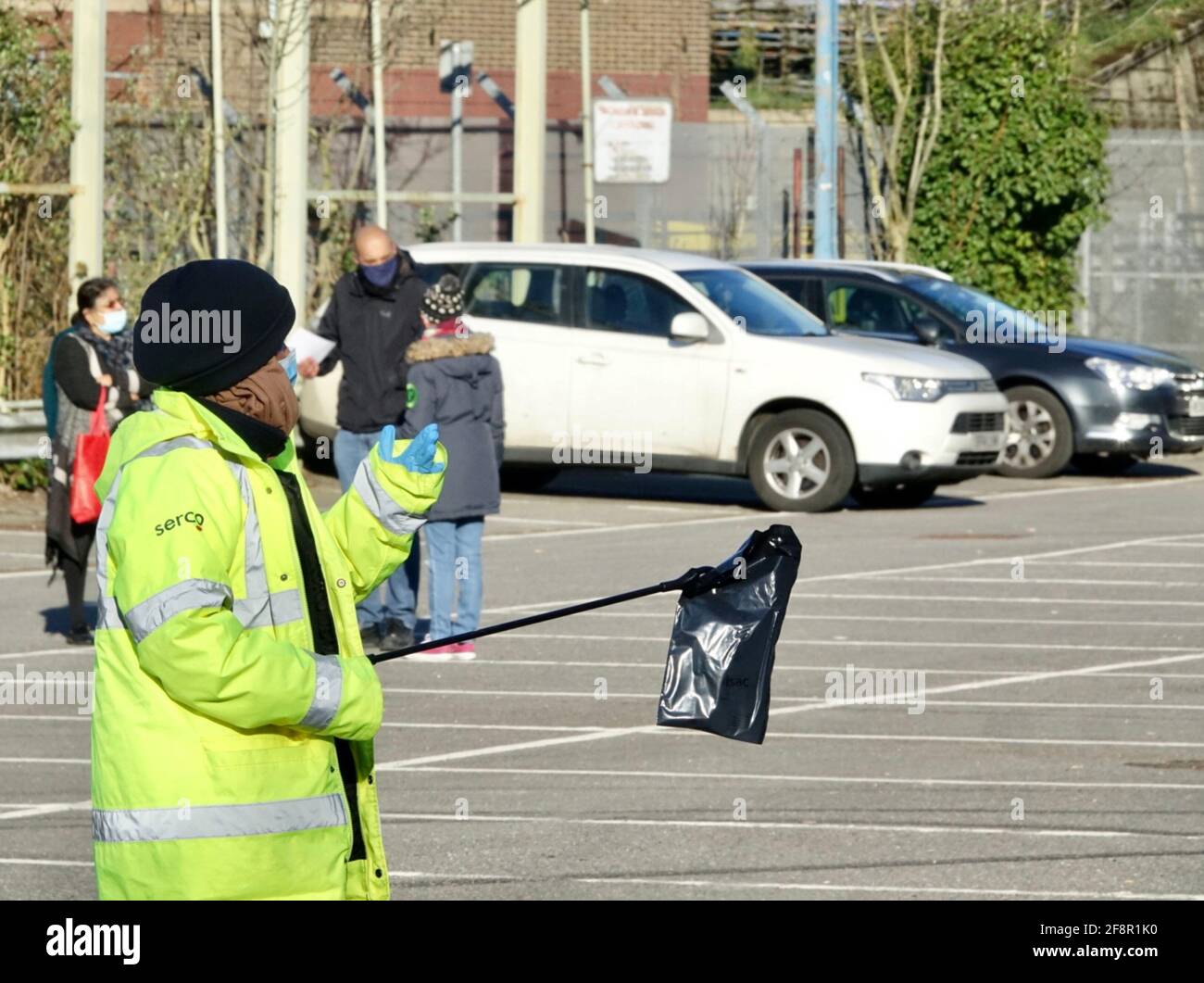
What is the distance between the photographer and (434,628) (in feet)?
33.9

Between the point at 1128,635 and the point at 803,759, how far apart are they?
11.4ft

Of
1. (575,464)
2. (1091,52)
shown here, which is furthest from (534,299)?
(1091,52)

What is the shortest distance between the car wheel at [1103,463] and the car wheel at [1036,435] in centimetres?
91

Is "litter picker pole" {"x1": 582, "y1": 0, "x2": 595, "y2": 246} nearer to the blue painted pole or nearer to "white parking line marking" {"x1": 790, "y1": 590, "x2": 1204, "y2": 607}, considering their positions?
the blue painted pole

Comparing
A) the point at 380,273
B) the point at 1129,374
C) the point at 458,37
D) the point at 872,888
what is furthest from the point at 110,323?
the point at 458,37

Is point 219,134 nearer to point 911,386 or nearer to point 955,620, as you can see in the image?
point 911,386

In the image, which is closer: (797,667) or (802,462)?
(797,667)

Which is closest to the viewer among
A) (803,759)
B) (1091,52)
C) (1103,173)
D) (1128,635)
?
(803,759)

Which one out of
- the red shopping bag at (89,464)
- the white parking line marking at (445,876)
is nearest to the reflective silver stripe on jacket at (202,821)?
the white parking line marking at (445,876)

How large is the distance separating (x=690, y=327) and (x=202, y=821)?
507 inches

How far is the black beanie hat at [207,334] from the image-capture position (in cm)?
369

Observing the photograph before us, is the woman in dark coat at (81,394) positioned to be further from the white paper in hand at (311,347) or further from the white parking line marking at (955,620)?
the white paper in hand at (311,347)

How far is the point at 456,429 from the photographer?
410 inches
